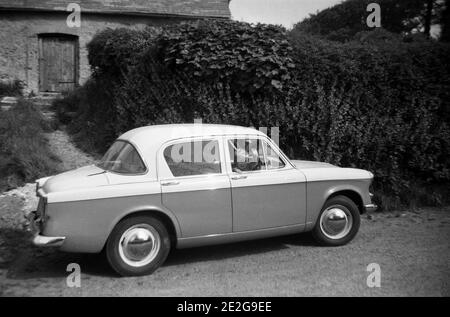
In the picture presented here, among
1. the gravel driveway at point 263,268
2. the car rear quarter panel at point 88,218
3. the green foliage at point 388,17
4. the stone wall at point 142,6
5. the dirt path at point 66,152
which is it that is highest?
the green foliage at point 388,17

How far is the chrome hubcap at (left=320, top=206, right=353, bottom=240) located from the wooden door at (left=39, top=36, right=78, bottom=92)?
12252mm

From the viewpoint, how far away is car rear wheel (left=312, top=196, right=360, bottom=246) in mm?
5422

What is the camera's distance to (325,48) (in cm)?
757

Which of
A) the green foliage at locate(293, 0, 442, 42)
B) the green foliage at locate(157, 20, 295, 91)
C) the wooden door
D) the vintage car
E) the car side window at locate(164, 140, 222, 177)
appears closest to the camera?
the vintage car

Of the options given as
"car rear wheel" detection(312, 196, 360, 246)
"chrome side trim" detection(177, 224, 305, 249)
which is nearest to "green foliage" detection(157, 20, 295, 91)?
"car rear wheel" detection(312, 196, 360, 246)

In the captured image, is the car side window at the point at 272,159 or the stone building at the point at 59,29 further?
the stone building at the point at 59,29

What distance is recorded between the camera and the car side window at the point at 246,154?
5.02 m

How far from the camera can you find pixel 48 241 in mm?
4094

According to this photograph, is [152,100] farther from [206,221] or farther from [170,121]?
[206,221]

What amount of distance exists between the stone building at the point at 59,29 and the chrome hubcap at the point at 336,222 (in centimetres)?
1191

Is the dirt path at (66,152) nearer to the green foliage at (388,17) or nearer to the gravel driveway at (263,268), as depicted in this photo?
the gravel driveway at (263,268)

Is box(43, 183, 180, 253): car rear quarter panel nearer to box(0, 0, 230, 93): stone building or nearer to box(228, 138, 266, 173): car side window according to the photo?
box(228, 138, 266, 173): car side window

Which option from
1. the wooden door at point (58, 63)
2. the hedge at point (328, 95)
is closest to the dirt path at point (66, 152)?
the hedge at point (328, 95)

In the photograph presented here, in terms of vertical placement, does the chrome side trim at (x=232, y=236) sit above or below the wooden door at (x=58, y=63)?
below
